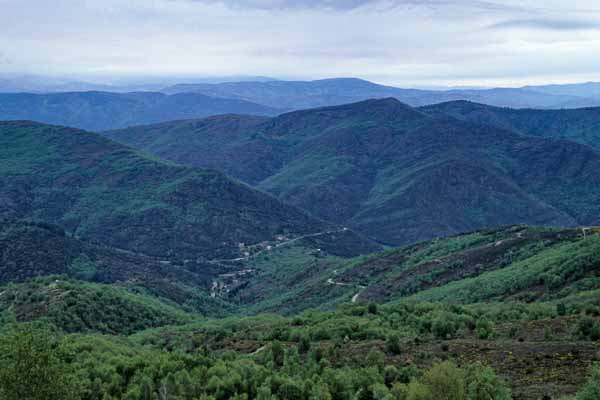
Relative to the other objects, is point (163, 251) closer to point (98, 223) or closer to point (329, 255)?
point (98, 223)

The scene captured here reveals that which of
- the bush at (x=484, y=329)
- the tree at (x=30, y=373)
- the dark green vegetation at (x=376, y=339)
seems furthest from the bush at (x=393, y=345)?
the tree at (x=30, y=373)

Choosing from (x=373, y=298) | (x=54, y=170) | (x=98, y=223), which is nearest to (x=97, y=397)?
(x=373, y=298)

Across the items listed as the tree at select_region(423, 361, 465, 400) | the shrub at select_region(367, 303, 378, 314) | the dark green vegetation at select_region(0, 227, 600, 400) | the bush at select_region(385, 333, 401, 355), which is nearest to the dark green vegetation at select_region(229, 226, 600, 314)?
the dark green vegetation at select_region(0, 227, 600, 400)

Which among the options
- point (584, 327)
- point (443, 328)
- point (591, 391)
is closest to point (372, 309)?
point (443, 328)

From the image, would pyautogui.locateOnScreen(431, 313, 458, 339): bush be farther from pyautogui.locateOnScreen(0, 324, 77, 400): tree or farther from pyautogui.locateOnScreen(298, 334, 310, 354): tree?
pyautogui.locateOnScreen(0, 324, 77, 400): tree

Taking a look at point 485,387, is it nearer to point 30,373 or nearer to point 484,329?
point 484,329
